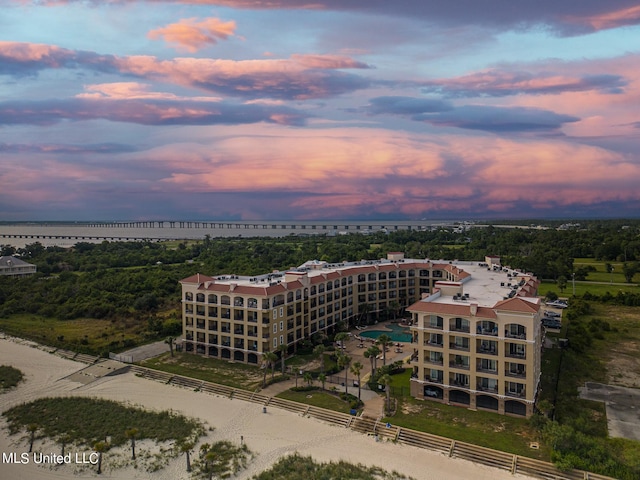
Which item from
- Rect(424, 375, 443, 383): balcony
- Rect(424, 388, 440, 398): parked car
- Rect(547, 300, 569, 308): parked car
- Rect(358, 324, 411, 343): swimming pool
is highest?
Rect(547, 300, 569, 308): parked car

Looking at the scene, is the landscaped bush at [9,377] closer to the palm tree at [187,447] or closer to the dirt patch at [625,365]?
the palm tree at [187,447]

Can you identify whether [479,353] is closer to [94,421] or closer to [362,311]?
[362,311]

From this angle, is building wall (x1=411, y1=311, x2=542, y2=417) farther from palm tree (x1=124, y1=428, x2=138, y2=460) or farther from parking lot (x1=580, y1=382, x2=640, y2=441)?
palm tree (x1=124, y1=428, x2=138, y2=460)

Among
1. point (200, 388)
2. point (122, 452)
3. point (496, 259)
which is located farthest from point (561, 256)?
point (122, 452)

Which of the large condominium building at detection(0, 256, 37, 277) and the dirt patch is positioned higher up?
the large condominium building at detection(0, 256, 37, 277)

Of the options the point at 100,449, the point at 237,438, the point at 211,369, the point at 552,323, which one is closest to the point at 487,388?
the point at 237,438

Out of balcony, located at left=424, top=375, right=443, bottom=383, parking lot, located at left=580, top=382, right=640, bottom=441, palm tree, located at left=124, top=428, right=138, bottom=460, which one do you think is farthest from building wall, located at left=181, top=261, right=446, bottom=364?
parking lot, located at left=580, top=382, right=640, bottom=441

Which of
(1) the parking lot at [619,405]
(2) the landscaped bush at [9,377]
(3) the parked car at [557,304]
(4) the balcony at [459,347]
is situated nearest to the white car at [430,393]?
(4) the balcony at [459,347]
